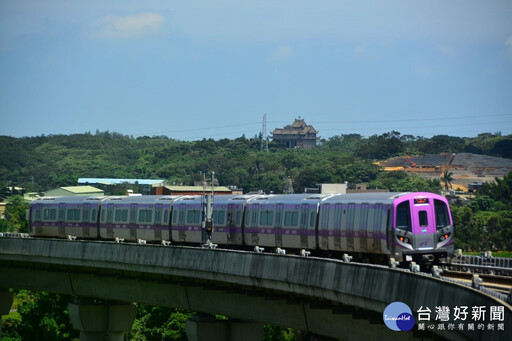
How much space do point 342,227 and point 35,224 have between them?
113ft

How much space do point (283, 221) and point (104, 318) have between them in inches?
→ 717

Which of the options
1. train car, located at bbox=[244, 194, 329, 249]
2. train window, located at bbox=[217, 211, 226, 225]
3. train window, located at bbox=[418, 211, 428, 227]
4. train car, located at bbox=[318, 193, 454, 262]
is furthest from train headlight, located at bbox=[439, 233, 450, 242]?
train window, located at bbox=[217, 211, 226, 225]

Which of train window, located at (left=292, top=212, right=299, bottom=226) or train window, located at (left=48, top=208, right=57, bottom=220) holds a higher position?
train window, located at (left=292, top=212, right=299, bottom=226)

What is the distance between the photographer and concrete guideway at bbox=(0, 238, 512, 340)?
3131 centimetres

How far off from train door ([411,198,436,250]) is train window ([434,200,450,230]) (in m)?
0.38

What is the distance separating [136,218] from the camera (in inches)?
2527

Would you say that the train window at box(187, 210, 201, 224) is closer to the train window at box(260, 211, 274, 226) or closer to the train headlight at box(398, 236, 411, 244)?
the train window at box(260, 211, 274, 226)

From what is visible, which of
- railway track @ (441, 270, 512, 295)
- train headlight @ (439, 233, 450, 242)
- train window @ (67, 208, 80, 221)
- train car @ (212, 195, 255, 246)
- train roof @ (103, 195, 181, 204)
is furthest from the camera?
train window @ (67, 208, 80, 221)

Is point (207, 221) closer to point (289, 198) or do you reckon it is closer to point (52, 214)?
point (289, 198)

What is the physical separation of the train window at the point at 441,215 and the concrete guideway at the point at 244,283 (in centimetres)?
592

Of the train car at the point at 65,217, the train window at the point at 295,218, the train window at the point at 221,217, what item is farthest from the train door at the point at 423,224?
the train car at the point at 65,217

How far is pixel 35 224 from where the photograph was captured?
74.4 m

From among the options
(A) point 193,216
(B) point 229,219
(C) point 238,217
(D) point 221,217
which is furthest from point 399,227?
(A) point 193,216

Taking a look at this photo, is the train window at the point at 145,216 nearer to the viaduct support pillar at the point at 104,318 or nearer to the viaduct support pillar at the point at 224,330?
the viaduct support pillar at the point at 104,318
